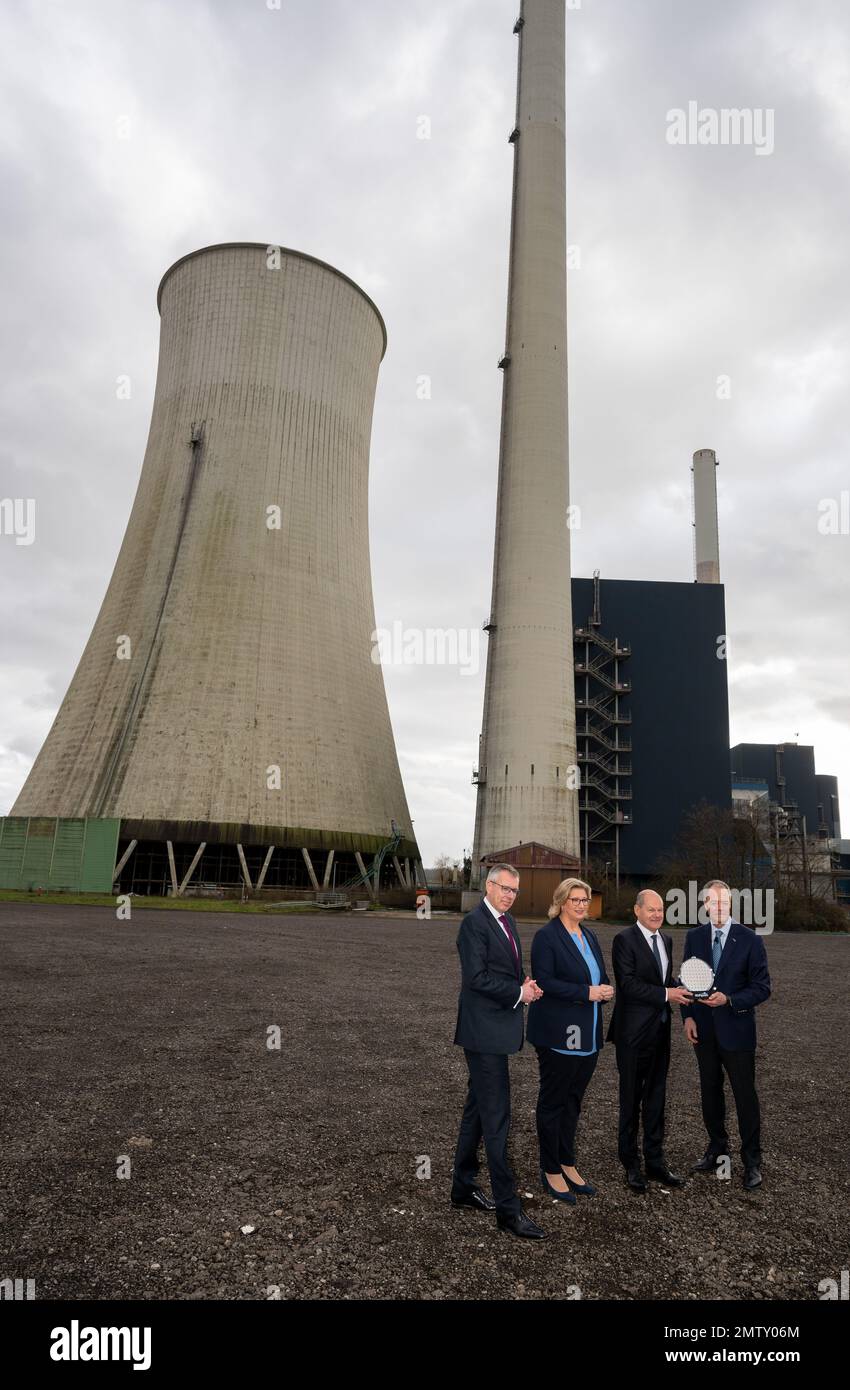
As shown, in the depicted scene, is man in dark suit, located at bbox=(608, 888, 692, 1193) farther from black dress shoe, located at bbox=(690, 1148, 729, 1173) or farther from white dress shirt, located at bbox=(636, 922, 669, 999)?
black dress shoe, located at bbox=(690, 1148, 729, 1173)

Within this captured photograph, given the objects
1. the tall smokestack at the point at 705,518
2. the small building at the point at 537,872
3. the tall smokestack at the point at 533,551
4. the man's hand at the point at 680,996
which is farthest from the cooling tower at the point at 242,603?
the tall smokestack at the point at 705,518

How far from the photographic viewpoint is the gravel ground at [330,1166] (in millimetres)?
3338

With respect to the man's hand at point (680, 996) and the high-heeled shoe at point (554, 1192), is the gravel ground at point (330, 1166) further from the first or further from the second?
the man's hand at point (680, 996)

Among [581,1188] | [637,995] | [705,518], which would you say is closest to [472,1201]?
[581,1188]

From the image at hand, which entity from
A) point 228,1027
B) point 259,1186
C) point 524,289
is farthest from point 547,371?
point 259,1186

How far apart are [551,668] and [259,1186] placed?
32.5 metres

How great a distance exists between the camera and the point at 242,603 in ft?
97.9

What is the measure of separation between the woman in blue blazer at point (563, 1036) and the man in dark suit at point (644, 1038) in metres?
0.26

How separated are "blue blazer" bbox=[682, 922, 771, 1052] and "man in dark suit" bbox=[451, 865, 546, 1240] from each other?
1.19 m

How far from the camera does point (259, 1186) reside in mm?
4148

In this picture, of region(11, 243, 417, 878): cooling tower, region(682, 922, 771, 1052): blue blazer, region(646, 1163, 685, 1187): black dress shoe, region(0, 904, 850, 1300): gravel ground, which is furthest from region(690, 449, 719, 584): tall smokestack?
region(646, 1163, 685, 1187): black dress shoe

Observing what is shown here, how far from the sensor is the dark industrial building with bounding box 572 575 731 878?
45844 millimetres

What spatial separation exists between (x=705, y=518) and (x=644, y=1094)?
183 ft

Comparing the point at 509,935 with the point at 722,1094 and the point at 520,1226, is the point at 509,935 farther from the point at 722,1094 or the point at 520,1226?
the point at 722,1094
